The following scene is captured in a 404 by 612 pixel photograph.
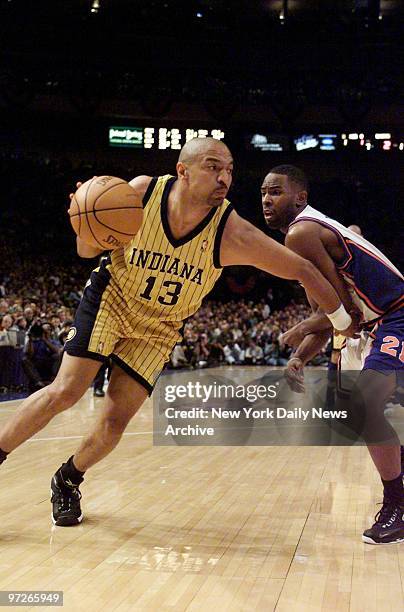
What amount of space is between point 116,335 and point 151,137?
26.6 m

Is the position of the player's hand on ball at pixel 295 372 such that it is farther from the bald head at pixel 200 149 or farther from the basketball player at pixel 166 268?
the bald head at pixel 200 149

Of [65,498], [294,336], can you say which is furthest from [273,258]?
[65,498]

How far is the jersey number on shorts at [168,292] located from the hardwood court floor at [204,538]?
3.90 ft

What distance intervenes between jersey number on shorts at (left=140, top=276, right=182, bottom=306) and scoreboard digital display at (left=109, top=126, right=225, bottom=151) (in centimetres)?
2628

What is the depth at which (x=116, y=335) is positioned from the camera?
12.9 ft

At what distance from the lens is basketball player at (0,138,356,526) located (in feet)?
12.1

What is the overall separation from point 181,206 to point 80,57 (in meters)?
23.5

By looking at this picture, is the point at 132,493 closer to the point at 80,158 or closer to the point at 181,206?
the point at 181,206

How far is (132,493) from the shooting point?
4.96m

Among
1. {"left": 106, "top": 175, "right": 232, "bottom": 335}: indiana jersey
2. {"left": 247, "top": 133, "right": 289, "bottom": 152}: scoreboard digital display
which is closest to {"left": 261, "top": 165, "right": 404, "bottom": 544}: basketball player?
{"left": 106, "top": 175, "right": 232, "bottom": 335}: indiana jersey

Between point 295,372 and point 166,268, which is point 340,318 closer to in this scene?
point 295,372

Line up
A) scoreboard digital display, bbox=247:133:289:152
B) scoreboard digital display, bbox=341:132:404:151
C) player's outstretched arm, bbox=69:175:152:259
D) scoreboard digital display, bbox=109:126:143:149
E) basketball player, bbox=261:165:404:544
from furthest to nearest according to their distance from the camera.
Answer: scoreboard digital display, bbox=247:133:289:152
scoreboard digital display, bbox=341:132:404:151
scoreboard digital display, bbox=109:126:143:149
basketball player, bbox=261:165:404:544
player's outstretched arm, bbox=69:175:152:259

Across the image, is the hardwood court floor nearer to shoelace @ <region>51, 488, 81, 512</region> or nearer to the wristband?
shoelace @ <region>51, 488, 81, 512</region>

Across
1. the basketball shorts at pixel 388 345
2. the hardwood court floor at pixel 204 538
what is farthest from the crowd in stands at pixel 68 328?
the basketball shorts at pixel 388 345
